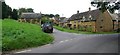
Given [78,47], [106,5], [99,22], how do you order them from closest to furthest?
[78,47] → [106,5] → [99,22]

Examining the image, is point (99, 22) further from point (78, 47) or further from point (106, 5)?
point (78, 47)

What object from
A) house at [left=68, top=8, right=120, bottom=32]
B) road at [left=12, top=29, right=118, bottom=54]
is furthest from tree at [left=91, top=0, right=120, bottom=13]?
house at [left=68, top=8, right=120, bottom=32]

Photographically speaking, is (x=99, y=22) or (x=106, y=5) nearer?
(x=106, y=5)

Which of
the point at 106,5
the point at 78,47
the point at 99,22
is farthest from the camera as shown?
the point at 99,22

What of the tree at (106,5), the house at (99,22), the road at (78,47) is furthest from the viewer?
the house at (99,22)

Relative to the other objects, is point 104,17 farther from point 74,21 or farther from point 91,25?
point 74,21

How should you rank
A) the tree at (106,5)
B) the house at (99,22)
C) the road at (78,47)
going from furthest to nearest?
the house at (99,22) → the tree at (106,5) → the road at (78,47)

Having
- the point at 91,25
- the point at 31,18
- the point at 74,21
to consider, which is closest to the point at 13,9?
the point at 31,18

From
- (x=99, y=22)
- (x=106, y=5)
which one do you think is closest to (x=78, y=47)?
(x=106, y=5)

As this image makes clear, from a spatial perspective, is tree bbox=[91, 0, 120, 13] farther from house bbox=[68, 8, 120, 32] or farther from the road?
house bbox=[68, 8, 120, 32]

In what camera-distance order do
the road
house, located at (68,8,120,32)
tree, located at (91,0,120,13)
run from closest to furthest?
the road < tree, located at (91,0,120,13) < house, located at (68,8,120,32)

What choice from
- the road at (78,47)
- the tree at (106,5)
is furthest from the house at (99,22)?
the road at (78,47)

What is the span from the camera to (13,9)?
113 meters

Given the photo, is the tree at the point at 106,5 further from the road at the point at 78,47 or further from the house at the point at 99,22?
the house at the point at 99,22
